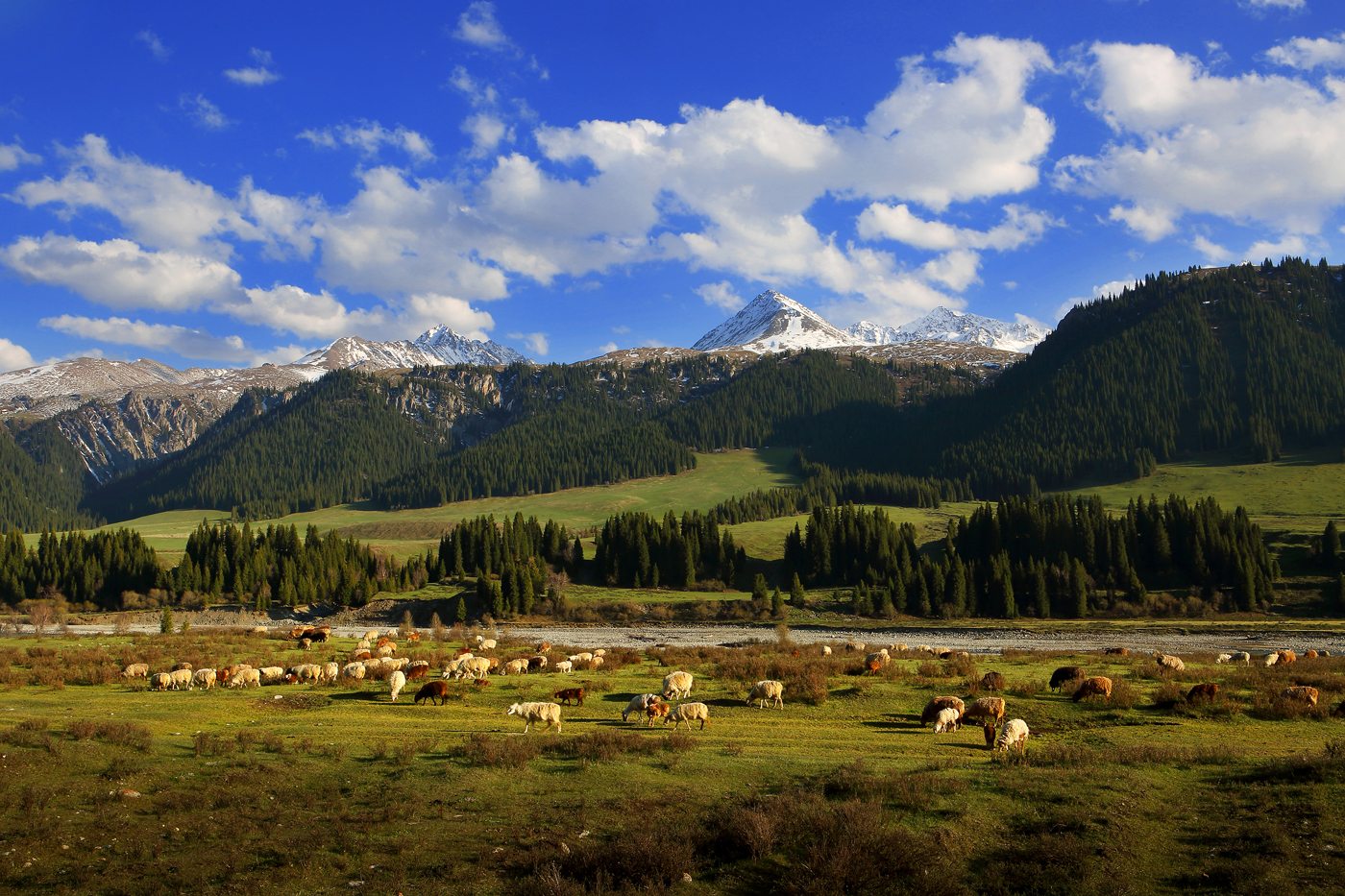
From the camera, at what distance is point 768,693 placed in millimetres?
28016

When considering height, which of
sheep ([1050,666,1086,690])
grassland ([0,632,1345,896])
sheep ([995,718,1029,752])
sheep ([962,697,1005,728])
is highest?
grassland ([0,632,1345,896])

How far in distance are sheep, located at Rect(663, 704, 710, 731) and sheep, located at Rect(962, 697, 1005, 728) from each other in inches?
342

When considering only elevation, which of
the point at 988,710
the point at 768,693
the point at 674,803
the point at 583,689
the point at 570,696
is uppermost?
the point at 674,803

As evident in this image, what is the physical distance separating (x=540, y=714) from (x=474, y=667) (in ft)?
42.4

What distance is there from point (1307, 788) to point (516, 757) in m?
17.1

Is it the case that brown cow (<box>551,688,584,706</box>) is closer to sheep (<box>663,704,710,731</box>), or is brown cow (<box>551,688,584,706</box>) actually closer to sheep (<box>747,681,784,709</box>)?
sheep (<box>663,704,710,731</box>)

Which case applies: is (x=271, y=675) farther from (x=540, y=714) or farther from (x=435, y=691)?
(x=540, y=714)

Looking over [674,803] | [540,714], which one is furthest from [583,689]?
[674,803]

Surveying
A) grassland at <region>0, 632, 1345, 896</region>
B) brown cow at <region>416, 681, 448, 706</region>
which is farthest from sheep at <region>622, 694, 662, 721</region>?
brown cow at <region>416, 681, 448, 706</region>

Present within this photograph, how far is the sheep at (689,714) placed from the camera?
2423 cm

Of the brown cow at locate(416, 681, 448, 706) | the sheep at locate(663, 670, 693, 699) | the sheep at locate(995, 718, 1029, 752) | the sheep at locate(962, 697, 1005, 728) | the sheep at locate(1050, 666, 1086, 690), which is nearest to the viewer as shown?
the sheep at locate(995, 718, 1029, 752)

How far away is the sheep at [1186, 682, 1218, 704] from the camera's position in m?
25.2

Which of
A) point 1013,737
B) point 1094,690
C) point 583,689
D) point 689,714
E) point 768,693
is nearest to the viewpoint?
point 1013,737

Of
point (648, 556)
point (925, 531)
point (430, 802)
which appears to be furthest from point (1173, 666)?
point (925, 531)
